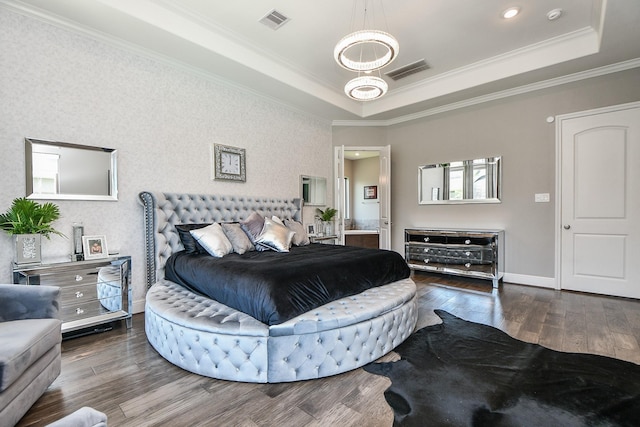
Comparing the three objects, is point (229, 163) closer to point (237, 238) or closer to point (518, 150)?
point (237, 238)

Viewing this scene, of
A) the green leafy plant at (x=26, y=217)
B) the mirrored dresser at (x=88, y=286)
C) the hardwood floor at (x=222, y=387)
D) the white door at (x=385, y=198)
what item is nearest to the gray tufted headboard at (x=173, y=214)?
the mirrored dresser at (x=88, y=286)

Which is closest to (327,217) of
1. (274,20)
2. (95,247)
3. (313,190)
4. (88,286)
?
(313,190)

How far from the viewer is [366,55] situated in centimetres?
424

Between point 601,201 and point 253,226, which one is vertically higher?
point 601,201

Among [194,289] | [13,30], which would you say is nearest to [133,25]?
[13,30]

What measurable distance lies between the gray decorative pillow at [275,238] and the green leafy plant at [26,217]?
78.6 inches

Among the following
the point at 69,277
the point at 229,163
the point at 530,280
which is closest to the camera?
the point at 69,277

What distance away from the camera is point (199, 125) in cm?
398

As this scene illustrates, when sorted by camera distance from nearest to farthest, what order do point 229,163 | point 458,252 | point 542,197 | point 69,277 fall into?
point 69,277 < point 229,163 < point 542,197 < point 458,252

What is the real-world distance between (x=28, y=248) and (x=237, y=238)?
181cm

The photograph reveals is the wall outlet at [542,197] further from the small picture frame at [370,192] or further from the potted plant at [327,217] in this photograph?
the small picture frame at [370,192]

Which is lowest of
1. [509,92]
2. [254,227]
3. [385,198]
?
[254,227]

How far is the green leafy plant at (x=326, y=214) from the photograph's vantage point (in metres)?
5.57

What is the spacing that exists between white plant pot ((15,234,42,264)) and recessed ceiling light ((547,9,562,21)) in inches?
219
